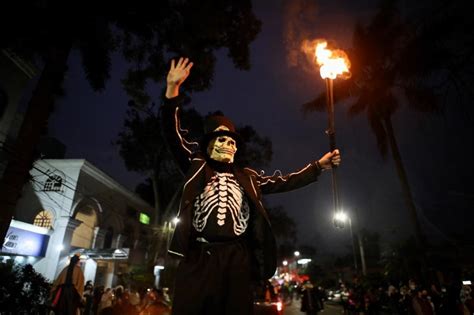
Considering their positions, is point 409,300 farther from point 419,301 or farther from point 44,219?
point 44,219

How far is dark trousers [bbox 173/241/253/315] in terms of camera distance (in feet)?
7.85

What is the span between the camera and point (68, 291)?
709 centimetres

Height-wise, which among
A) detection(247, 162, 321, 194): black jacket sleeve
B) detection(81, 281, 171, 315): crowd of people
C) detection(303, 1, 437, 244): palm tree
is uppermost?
detection(303, 1, 437, 244): palm tree

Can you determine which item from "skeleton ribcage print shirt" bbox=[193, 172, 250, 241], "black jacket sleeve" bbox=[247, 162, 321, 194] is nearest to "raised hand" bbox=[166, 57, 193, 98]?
"skeleton ribcage print shirt" bbox=[193, 172, 250, 241]

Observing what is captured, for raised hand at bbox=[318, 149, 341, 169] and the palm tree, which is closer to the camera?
raised hand at bbox=[318, 149, 341, 169]

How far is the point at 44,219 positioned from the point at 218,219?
21956 millimetres

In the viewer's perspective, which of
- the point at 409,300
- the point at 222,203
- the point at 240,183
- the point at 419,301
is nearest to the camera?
the point at 222,203

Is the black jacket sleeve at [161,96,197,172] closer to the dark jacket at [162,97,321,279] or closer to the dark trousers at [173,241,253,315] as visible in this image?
the dark jacket at [162,97,321,279]

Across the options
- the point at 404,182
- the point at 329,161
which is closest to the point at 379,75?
the point at 404,182

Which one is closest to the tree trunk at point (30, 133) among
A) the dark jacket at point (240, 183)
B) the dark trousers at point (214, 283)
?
the dark jacket at point (240, 183)

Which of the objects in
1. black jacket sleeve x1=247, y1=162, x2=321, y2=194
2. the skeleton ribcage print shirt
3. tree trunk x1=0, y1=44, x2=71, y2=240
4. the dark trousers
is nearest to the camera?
the dark trousers

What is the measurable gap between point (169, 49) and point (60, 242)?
13.9 meters

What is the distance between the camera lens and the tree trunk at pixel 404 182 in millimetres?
14023

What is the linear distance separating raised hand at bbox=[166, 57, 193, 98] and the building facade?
16328mm
